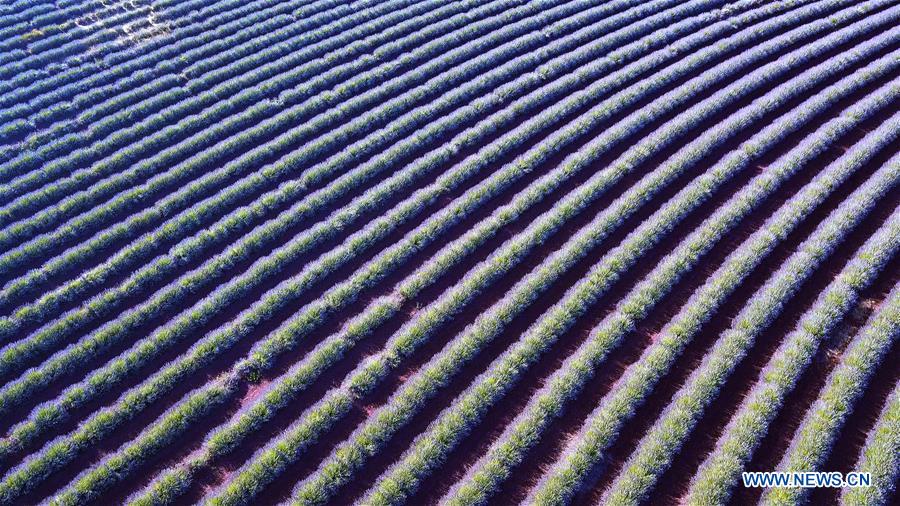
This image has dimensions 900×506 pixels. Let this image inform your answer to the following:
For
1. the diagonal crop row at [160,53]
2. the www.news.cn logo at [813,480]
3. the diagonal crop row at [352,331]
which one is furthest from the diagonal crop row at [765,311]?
the diagonal crop row at [160,53]

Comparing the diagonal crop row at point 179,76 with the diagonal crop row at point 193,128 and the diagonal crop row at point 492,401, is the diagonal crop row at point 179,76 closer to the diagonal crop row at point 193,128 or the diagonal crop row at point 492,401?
the diagonal crop row at point 193,128

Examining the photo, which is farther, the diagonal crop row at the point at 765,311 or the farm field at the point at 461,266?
the farm field at the point at 461,266

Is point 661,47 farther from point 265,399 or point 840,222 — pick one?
point 265,399

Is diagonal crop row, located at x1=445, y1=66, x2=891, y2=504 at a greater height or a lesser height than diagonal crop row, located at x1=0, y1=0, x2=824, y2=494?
greater

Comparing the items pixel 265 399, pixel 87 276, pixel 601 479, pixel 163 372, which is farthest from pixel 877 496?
pixel 87 276

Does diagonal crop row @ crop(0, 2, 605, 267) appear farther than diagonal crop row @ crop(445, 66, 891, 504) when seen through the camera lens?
Yes

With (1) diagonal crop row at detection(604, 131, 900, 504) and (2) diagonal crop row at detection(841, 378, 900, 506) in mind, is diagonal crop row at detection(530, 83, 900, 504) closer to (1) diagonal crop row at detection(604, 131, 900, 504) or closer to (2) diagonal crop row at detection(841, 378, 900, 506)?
(1) diagonal crop row at detection(604, 131, 900, 504)

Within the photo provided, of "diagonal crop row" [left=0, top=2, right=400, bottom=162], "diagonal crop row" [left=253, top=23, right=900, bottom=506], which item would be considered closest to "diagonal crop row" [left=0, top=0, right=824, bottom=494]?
"diagonal crop row" [left=253, top=23, right=900, bottom=506]
